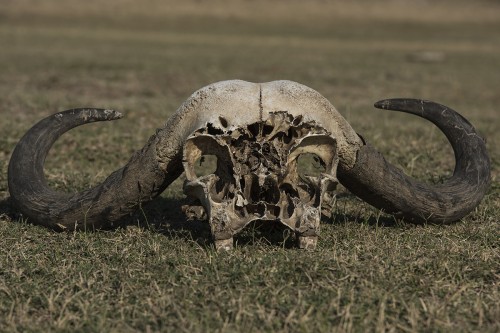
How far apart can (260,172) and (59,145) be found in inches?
190

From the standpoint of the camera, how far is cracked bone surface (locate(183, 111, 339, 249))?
471 centimetres

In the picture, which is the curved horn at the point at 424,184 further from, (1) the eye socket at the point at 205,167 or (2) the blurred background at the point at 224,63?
(1) the eye socket at the point at 205,167

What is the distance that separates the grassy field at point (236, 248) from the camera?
13.1 ft

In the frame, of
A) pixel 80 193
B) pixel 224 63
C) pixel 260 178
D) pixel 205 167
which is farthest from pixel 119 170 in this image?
pixel 224 63

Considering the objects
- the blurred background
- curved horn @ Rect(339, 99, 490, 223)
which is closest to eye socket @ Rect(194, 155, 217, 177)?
the blurred background

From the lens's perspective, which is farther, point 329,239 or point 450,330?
point 329,239

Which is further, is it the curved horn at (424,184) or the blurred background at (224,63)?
the blurred background at (224,63)

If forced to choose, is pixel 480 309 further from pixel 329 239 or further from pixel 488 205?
pixel 488 205

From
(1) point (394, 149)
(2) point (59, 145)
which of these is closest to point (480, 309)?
(1) point (394, 149)

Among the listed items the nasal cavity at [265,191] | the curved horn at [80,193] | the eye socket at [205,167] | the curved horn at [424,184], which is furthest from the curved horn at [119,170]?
the eye socket at [205,167]

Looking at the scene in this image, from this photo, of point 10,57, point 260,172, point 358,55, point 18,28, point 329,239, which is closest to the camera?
point 260,172

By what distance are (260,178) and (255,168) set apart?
0.08 meters

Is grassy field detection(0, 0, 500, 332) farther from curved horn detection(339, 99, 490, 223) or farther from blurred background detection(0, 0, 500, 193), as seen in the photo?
curved horn detection(339, 99, 490, 223)

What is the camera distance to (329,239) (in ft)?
17.3
